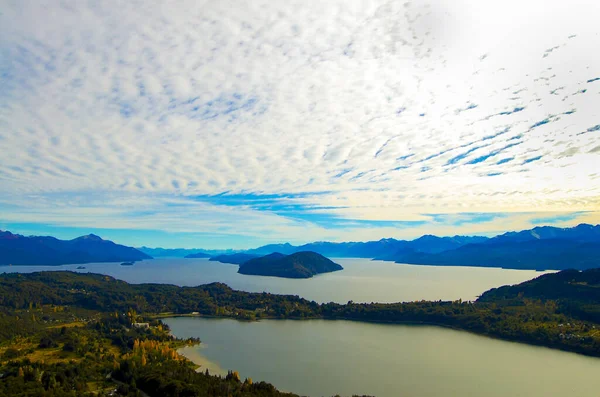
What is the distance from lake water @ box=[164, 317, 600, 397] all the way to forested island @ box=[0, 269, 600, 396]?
4.96m

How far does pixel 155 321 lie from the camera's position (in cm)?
7294

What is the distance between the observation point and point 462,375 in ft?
140

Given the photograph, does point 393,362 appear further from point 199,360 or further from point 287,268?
point 287,268

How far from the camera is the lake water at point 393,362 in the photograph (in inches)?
1543

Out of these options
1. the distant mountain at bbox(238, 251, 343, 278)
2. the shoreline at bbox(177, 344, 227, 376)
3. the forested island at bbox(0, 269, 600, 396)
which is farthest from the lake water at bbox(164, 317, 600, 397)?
the distant mountain at bbox(238, 251, 343, 278)

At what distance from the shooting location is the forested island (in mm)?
37000

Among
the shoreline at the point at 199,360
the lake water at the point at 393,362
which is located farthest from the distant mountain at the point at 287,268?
the shoreline at the point at 199,360

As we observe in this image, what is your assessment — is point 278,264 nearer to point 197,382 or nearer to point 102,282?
point 102,282

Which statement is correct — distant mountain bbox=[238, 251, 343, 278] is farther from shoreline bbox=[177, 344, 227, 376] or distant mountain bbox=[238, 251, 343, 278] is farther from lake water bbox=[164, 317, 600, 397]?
shoreline bbox=[177, 344, 227, 376]

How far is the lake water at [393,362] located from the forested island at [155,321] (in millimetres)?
4956

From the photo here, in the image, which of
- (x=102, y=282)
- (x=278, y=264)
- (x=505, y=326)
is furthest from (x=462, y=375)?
(x=278, y=264)

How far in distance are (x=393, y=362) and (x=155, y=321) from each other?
46.3 metres

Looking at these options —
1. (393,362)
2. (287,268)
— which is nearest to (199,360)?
(393,362)

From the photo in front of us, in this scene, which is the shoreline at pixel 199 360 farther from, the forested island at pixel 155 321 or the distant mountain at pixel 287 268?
the distant mountain at pixel 287 268
